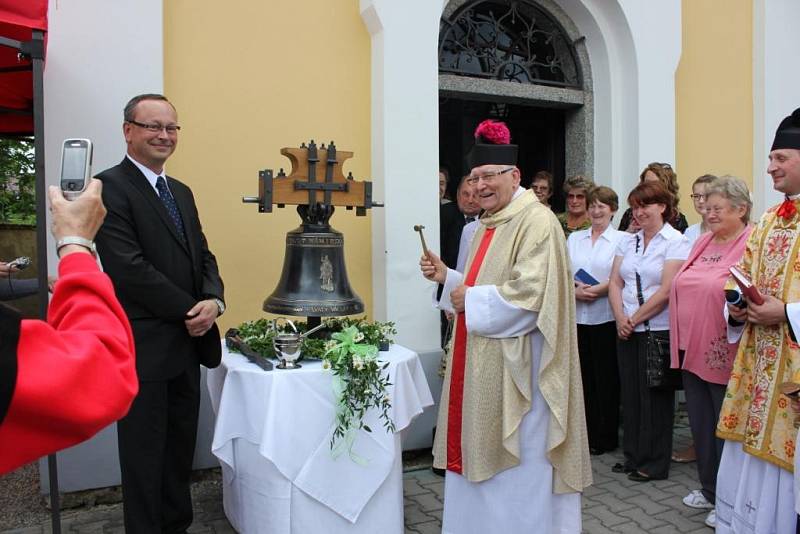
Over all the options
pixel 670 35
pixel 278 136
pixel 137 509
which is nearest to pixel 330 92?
pixel 278 136

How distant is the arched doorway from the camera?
19.2 feet

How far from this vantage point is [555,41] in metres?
6.45

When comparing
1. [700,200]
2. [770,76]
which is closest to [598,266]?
[700,200]

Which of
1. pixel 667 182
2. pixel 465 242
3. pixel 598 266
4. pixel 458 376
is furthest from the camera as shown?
pixel 598 266

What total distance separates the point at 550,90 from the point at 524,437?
12.5 feet

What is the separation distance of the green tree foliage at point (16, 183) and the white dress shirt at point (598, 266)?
19.9 feet

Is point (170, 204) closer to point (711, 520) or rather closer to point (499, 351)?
point (499, 351)

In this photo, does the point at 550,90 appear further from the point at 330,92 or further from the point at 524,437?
the point at 524,437

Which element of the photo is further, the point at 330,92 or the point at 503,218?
the point at 330,92

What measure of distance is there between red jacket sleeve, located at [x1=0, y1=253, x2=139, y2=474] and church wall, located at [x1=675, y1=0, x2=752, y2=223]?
245 inches

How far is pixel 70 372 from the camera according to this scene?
3.97 feet

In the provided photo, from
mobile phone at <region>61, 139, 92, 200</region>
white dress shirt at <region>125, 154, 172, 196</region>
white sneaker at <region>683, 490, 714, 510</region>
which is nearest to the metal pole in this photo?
white dress shirt at <region>125, 154, 172, 196</region>

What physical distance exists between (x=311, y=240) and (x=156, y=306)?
0.86 metres

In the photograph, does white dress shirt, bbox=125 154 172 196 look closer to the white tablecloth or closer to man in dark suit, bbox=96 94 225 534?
man in dark suit, bbox=96 94 225 534
